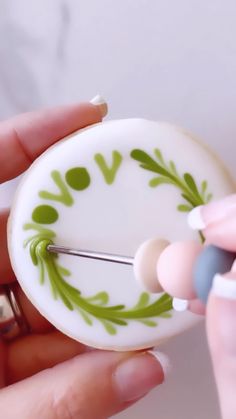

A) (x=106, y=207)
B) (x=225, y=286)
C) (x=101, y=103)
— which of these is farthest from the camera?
(x=101, y=103)

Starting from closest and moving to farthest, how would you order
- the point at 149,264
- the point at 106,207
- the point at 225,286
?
1. the point at 225,286
2. the point at 149,264
3. the point at 106,207

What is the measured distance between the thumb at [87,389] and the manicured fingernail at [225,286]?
0.82 feet

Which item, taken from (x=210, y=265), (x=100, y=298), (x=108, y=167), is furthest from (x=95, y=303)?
(x=210, y=265)

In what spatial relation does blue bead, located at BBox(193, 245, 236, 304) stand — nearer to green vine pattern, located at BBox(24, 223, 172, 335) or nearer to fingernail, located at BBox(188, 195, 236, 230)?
fingernail, located at BBox(188, 195, 236, 230)

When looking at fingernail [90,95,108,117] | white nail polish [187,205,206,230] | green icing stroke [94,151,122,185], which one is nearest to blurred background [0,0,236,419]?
fingernail [90,95,108,117]

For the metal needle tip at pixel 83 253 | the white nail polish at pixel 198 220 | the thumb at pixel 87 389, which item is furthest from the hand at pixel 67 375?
the white nail polish at pixel 198 220

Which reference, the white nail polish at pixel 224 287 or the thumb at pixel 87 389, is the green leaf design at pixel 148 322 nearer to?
the thumb at pixel 87 389

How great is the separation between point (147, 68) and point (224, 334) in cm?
38

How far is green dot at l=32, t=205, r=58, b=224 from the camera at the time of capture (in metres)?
0.54

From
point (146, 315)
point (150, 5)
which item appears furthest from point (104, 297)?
point (150, 5)

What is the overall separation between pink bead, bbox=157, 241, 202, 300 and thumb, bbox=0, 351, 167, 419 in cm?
19

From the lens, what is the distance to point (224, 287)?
0.32 m

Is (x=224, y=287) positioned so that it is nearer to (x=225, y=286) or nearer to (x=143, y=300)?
(x=225, y=286)

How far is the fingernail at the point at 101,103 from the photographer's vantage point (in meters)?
0.64
